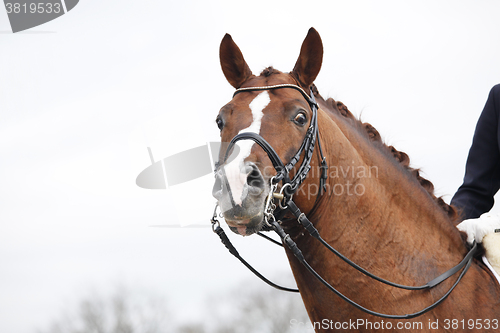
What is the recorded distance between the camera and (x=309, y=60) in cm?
391

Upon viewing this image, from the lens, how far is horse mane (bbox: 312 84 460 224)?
4250 millimetres

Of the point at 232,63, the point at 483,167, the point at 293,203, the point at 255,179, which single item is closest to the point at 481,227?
the point at 483,167

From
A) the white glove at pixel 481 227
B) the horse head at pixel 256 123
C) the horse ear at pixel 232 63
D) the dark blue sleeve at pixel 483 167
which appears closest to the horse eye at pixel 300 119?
the horse head at pixel 256 123

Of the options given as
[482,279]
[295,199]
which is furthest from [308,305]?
Result: [482,279]

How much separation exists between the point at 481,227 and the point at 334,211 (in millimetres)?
1447

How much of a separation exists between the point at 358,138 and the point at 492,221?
1.38m

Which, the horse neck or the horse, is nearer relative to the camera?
the horse

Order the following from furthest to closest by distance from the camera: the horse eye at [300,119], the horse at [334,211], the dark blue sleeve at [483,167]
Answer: the dark blue sleeve at [483,167] → the horse eye at [300,119] → the horse at [334,211]

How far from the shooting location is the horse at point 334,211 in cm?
324

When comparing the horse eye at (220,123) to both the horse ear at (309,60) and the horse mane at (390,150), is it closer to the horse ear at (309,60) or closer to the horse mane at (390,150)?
the horse ear at (309,60)

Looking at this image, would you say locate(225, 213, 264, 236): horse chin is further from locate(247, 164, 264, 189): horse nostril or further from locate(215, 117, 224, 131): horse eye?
locate(215, 117, 224, 131): horse eye

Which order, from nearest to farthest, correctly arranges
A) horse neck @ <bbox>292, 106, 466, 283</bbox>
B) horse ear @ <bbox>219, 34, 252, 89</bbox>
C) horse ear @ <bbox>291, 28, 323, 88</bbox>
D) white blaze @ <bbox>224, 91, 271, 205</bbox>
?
white blaze @ <bbox>224, 91, 271, 205</bbox>
horse neck @ <bbox>292, 106, 466, 283</bbox>
horse ear @ <bbox>291, 28, 323, 88</bbox>
horse ear @ <bbox>219, 34, 252, 89</bbox>

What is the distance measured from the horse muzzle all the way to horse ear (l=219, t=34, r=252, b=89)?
116 cm

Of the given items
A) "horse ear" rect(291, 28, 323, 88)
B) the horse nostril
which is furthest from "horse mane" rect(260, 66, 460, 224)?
the horse nostril
